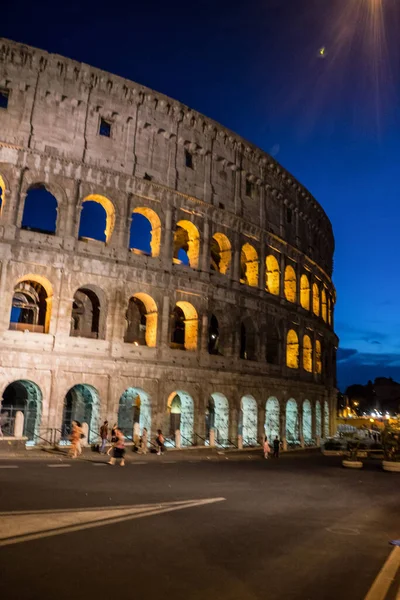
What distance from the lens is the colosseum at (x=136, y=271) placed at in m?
23.9

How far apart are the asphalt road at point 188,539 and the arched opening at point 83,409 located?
10.4m

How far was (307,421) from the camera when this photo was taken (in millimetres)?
37906

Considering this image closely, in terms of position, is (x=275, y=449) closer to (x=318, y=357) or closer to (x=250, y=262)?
(x=250, y=262)

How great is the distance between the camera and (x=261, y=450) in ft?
95.0

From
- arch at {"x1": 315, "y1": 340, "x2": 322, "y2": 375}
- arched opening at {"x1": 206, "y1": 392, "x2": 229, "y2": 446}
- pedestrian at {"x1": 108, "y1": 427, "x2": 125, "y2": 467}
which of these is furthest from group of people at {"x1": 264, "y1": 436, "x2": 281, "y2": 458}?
arch at {"x1": 315, "y1": 340, "x2": 322, "y2": 375}

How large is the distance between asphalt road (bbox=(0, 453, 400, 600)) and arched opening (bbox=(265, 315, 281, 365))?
66.6 feet

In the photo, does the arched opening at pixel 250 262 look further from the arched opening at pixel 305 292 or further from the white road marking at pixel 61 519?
the white road marking at pixel 61 519

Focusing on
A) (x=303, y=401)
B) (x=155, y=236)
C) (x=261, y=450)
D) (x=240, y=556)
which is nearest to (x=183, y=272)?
(x=155, y=236)

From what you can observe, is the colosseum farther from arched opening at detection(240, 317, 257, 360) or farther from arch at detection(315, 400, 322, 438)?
arch at detection(315, 400, 322, 438)

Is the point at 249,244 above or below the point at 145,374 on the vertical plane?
above

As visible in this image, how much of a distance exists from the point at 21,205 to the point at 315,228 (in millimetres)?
25203

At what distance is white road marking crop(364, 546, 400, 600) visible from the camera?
5.63 metres

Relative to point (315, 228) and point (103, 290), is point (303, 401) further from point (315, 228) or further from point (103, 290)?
point (103, 290)

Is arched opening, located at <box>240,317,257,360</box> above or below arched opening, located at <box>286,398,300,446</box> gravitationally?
above
